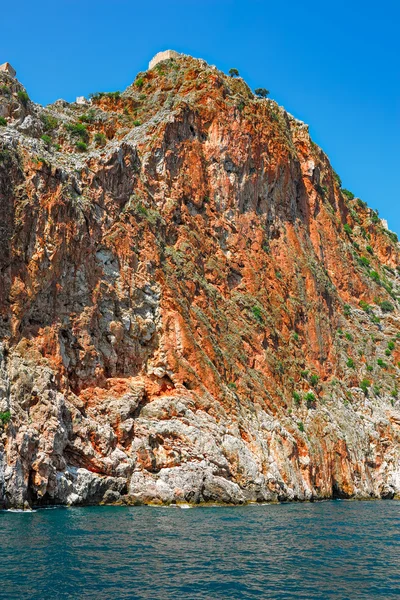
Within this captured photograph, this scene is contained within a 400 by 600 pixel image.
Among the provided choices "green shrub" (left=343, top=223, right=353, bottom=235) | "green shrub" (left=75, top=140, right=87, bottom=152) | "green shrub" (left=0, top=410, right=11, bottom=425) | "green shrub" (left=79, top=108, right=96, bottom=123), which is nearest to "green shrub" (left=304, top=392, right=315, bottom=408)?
"green shrub" (left=75, top=140, right=87, bottom=152)

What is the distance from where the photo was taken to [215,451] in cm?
4284

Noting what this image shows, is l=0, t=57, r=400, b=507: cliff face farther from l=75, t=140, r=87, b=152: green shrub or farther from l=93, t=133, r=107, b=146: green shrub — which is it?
l=93, t=133, r=107, b=146: green shrub

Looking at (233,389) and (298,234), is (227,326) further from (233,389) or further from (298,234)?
(298,234)

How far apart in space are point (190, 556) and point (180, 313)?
27.8 metres

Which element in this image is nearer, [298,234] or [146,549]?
[146,549]

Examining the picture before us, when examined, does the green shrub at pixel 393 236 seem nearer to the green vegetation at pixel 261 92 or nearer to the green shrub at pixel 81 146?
the green vegetation at pixel 261 92

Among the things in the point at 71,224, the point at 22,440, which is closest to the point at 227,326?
the point at 71,224

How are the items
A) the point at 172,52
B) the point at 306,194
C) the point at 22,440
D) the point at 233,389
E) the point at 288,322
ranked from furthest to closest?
the point at 306,194 < the point at 172,52 < the point at 288,322 < the point at 233,389 < the point at 22,440

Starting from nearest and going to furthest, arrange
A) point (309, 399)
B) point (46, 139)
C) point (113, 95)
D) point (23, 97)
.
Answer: point (46, 139), point (23, 97), point (309, 399), point (113, 95)

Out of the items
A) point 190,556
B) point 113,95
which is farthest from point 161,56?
point 190,556

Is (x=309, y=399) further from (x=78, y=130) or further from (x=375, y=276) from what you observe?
(x=375, y=276)

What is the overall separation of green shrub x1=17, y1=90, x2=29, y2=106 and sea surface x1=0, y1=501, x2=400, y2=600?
3223 cm

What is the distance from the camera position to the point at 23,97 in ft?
168

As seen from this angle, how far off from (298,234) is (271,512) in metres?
39.5
